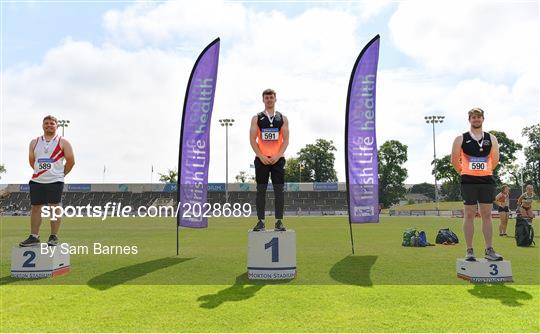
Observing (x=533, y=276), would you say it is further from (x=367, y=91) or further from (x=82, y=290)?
(x=82, y=290)

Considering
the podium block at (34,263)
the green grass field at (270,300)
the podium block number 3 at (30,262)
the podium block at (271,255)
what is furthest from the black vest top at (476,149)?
the podium block number 3 at (30,262)

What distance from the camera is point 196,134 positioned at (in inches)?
380

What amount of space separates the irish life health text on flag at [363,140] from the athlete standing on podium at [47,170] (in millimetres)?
6049

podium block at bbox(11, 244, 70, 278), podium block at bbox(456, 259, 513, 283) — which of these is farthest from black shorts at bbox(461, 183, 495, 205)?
podium block at bbox(11, 244, 70, 278)

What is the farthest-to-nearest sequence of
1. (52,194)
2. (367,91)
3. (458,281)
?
(367,91) < (52,194) < (458,281)

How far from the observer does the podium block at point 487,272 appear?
229 inches

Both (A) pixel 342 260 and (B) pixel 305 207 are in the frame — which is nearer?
(A) pixel 342 260

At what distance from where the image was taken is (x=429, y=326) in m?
3.73

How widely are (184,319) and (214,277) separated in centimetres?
227

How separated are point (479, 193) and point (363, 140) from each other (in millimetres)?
3746

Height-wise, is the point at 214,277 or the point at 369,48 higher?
the point at 369,48

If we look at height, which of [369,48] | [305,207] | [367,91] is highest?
[369,48]

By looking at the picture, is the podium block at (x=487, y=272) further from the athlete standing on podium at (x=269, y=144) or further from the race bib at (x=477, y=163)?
the athlete standing on podium at (x=269, y=144)

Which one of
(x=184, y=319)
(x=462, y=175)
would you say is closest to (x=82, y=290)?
(x=184, y=319)
